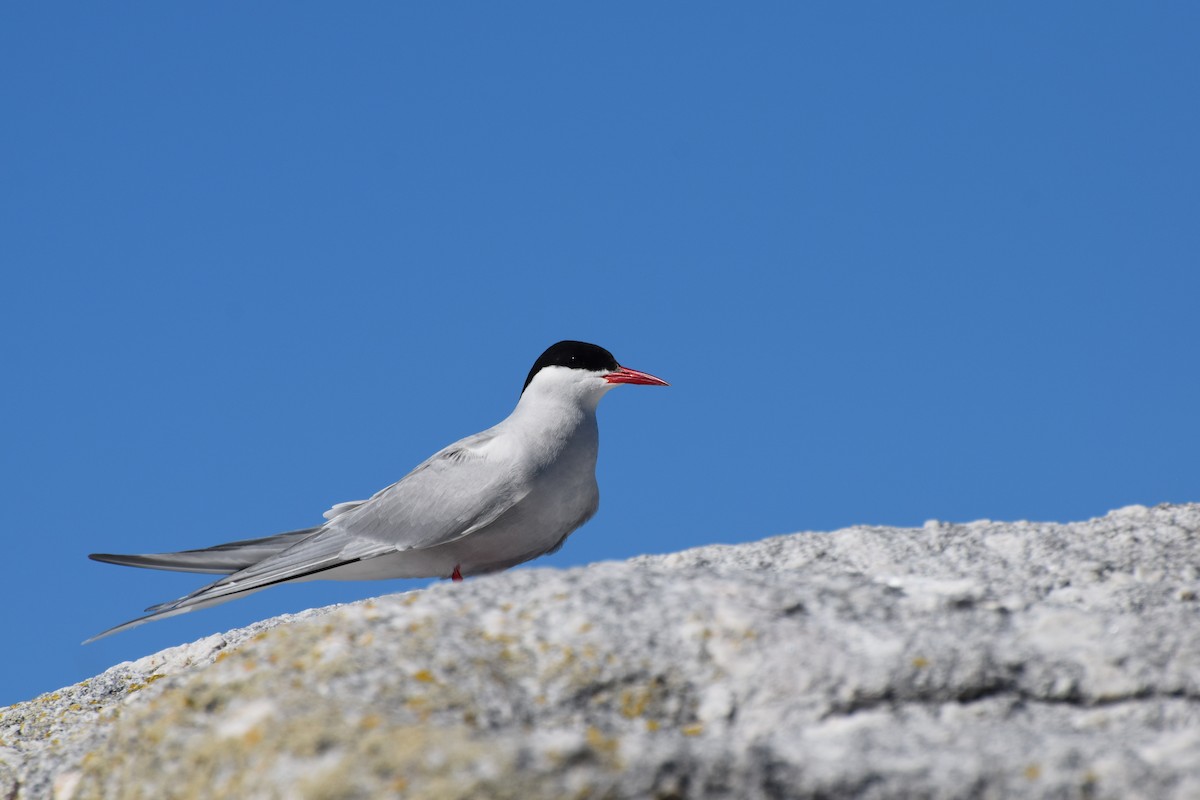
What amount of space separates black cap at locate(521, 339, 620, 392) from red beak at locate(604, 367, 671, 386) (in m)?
0.06

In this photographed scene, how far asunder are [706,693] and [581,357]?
480cm

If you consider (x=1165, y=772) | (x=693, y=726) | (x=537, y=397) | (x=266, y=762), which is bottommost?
(x=1165, y=772)

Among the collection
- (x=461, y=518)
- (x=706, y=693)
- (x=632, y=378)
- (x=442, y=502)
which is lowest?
(x=706, y=693)

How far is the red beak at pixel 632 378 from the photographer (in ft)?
25.6

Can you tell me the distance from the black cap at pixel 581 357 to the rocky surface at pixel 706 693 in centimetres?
398

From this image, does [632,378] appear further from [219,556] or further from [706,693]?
[706,693]

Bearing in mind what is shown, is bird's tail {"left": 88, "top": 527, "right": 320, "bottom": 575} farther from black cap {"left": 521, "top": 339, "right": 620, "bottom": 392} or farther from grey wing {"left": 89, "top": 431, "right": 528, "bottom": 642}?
black cap {"left": 521, "top": 339, "right": 620, "bottom": 392}

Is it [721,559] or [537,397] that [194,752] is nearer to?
[721,559]

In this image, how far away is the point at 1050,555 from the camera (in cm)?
415

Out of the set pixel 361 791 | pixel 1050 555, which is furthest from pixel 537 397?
pixel 361 791

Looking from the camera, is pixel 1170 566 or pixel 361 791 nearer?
pixel 361 791

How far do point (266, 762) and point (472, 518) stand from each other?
4398 mm

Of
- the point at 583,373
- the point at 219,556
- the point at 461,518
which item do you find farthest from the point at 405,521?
the point at 583,373

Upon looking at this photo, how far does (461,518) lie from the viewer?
711 cm
